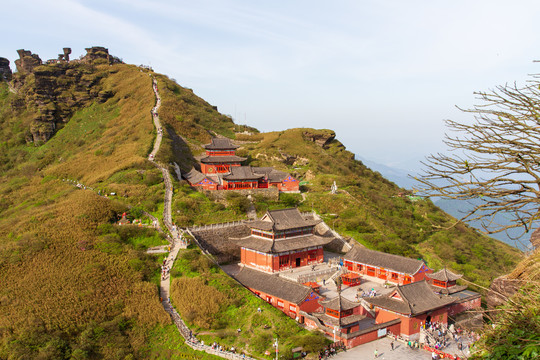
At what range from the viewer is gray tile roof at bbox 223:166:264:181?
53.3 meters

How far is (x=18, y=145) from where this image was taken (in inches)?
3428

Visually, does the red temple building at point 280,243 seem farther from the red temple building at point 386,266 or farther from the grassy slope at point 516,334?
the grassy slope at point 516,334

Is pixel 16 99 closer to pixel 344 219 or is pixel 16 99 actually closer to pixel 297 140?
pixel 297 140

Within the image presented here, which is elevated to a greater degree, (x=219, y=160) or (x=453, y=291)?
(x=219, y=160)

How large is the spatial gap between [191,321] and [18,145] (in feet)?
254

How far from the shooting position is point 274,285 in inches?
1314

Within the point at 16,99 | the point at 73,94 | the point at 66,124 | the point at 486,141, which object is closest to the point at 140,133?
the point at 66,124

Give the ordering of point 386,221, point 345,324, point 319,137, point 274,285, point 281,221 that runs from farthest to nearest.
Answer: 1. point 319,137
2. point 386,221
3. point 281,221
4. point 274,285
5. point 345,324

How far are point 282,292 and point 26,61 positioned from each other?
104543 millimetres

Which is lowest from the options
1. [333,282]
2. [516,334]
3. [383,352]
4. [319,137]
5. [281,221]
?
[383,352]

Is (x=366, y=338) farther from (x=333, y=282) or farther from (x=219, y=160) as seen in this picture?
(x=219, y=160)

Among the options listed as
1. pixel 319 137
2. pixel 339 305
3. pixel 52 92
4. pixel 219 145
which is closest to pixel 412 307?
→ pixel 339 305

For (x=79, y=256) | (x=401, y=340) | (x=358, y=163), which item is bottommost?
(x=401, y=340)

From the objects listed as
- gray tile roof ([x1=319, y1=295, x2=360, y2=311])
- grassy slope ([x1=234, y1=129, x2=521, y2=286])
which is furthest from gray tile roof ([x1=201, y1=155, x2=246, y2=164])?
gray tile roof ([x1=319, y1=295, x2=360, y2=311])
